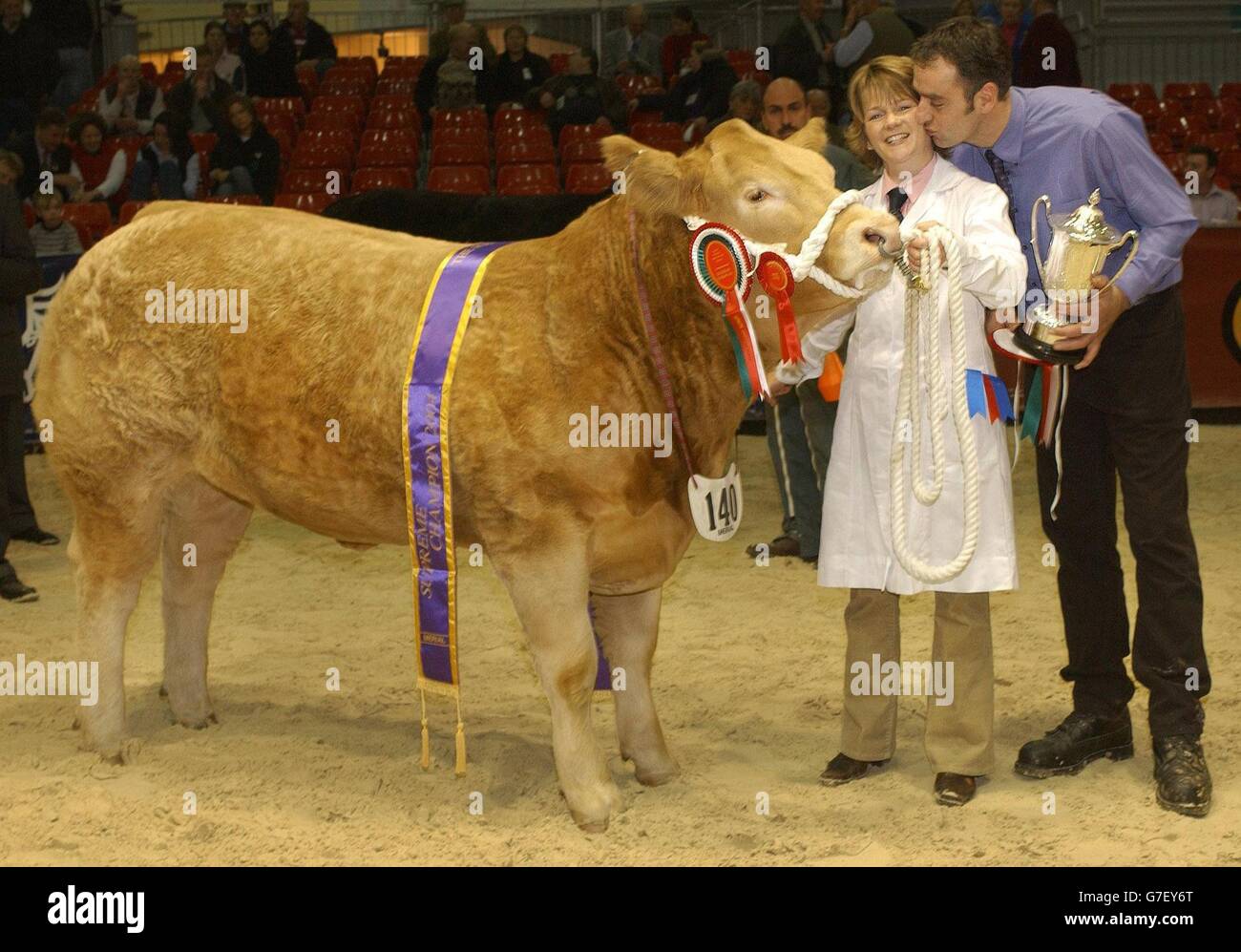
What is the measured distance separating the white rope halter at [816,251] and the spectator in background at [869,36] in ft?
23.0

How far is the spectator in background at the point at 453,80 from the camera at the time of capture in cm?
1391

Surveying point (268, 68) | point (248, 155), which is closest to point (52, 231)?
point (248, 155)

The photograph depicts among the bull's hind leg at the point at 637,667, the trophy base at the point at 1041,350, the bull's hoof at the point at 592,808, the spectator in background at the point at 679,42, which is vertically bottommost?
the bull's hoof at the point at 592,808

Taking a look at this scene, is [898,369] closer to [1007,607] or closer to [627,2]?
[1007,607]

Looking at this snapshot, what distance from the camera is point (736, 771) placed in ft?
14.9

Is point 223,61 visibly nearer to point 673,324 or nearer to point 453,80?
point 453,80

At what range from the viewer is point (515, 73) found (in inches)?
562

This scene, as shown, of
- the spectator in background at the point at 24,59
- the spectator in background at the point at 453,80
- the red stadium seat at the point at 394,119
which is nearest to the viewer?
the spectator in background at the point at 453,80

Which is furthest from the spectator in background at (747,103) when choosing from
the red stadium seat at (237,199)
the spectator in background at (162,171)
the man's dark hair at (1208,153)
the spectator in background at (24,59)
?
the spectator in background at (24,59)

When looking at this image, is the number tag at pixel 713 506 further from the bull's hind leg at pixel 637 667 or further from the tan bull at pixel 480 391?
the bull's hind leg at pixel 637 667

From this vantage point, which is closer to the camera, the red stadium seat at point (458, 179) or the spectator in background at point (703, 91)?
the red stadium seat at point (458, 179)

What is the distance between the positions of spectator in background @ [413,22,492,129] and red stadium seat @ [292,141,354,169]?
39.9 inches

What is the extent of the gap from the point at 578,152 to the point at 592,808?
9.40 meters

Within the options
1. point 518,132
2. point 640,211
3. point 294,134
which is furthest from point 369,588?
point 294,134
